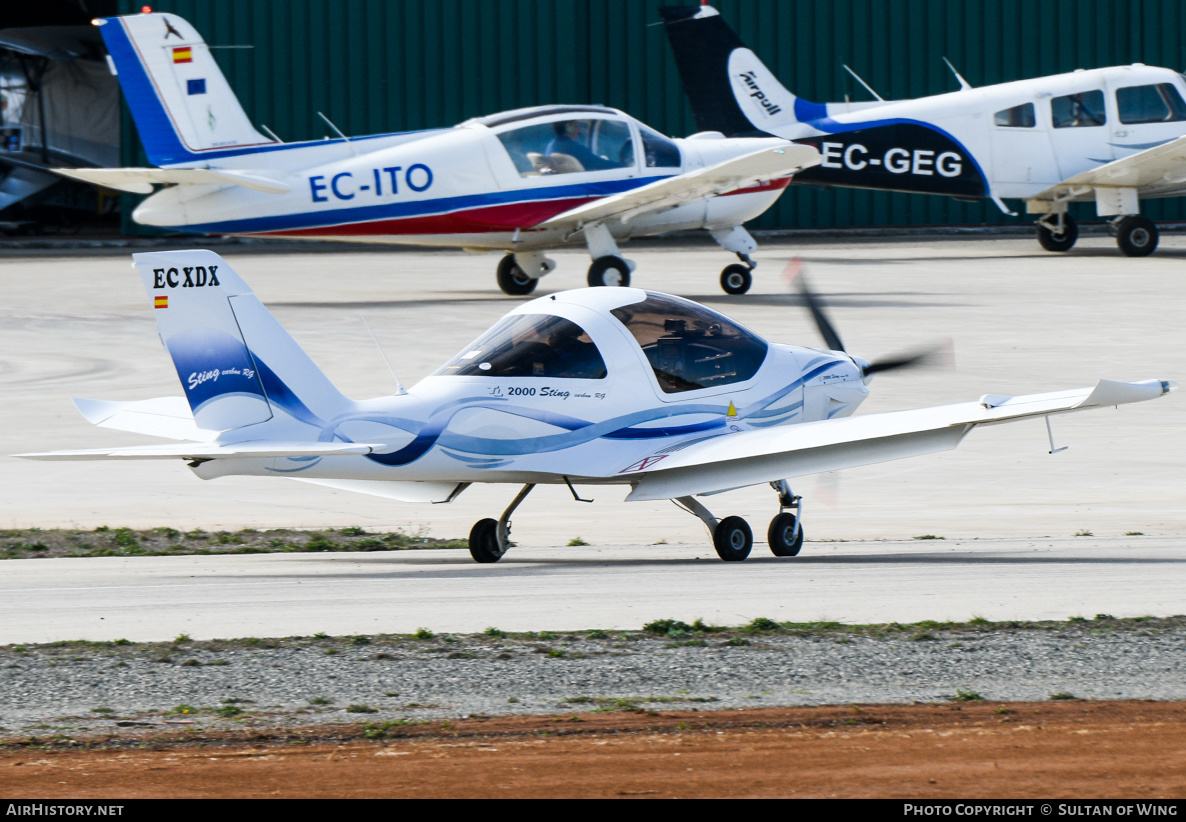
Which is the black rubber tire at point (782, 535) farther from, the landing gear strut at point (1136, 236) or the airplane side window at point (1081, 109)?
the landing gear strut at point (1136, 236)

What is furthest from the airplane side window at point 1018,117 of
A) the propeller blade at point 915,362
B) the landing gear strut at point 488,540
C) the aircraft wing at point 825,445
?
the landing gear strut at point 488,540

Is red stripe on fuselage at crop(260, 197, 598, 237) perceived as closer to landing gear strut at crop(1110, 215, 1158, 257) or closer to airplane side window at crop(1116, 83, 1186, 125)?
airplane side window at crop(1116, 83, 1186, 125)

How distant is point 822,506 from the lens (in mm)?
13984

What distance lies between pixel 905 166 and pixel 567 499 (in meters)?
18.3

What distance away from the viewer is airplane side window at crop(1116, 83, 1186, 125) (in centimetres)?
3103

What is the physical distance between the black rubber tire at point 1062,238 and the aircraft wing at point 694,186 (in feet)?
34.5

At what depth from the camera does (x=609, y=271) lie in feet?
79.3

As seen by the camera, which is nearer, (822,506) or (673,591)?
(673,591)

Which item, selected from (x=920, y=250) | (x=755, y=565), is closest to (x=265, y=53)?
(x=920, y=250)

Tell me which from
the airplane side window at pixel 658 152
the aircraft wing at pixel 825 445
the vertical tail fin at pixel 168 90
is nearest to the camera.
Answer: the aircraft wing at pixel 825 445

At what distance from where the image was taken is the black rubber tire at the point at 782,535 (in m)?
11.2

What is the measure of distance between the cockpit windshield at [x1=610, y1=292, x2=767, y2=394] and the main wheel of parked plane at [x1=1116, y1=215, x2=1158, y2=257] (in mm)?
22349

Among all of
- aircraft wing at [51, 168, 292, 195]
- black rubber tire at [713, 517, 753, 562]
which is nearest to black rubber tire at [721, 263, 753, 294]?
aircraft wing at [51, 168, 292, 195]

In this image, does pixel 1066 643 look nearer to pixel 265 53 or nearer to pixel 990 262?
pixel 990 262
